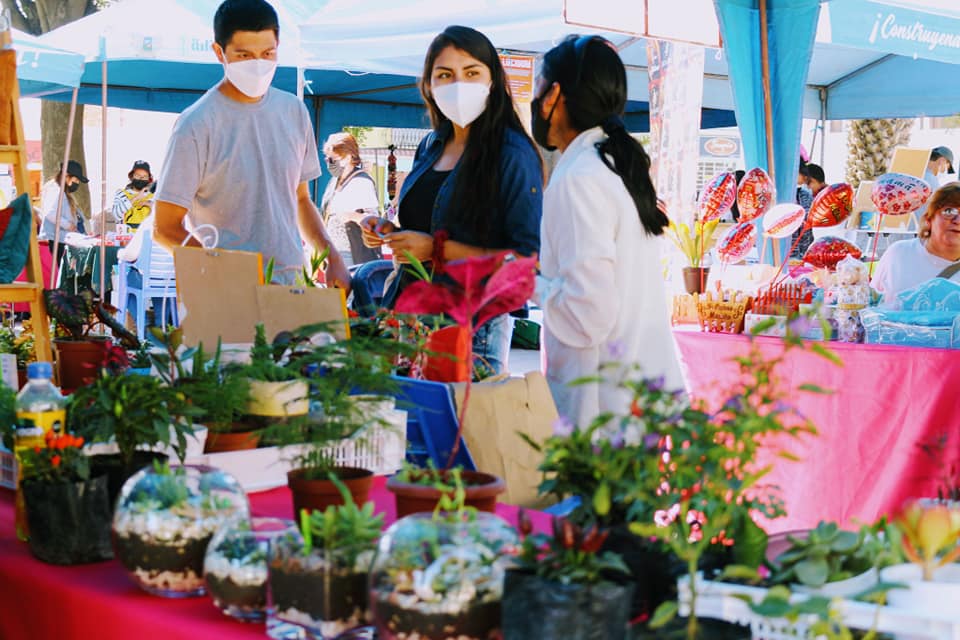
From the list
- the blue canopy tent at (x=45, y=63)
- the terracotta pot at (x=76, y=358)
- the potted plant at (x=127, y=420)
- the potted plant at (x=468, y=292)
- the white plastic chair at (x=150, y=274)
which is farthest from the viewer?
the white plastic chair at (x=150, y=274)

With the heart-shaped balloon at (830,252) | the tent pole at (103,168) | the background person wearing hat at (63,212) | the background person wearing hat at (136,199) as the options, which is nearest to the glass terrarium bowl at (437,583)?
the tent pole at (103,168)

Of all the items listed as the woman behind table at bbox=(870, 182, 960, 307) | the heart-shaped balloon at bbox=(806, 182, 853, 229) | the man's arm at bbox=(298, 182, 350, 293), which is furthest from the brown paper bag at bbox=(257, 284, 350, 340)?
the heart-shaped balloon at bbox=(806, 182, 853, 229)

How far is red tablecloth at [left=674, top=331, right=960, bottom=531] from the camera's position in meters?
3.15

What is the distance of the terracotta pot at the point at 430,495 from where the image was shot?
120 centimetres

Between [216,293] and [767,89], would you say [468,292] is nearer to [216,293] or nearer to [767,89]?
[216,293]

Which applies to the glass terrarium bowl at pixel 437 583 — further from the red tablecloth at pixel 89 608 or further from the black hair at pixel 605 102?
the black hair at pixel 605 102

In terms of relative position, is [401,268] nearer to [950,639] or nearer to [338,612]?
[338,612]

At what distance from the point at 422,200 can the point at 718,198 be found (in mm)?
1731

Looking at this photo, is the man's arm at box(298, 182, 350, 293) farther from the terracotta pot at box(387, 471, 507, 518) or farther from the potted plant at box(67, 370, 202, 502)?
the terracotta pot at box(387, 471, 507, 518)

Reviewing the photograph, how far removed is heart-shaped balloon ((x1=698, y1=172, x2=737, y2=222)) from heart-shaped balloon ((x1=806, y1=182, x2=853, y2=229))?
315 millimetres

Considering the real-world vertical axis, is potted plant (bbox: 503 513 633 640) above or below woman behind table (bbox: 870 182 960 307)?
below

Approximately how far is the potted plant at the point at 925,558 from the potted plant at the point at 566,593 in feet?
0.76

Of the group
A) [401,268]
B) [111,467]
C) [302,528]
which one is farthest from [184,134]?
[302,528]

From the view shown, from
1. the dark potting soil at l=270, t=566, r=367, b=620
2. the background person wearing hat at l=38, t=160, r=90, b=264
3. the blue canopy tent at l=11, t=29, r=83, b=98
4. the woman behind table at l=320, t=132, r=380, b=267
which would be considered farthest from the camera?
the background person wearing hat at l=38, t=160, r=90, b=264
